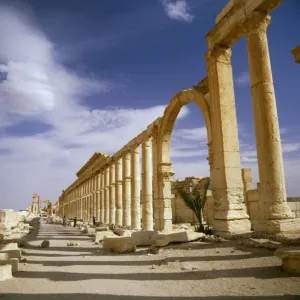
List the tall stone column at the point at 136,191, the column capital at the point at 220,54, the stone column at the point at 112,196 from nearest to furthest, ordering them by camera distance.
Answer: the column capital at the point at 220,54 < the tall stone column at the point at 136,191 < the stone column at the point at 112,196

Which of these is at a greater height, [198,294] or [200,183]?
[200,183]

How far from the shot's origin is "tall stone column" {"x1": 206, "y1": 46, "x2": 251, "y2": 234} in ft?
25.7

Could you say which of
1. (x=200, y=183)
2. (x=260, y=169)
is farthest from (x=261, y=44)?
(x=200, y=183)

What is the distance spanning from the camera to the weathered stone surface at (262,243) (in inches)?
217

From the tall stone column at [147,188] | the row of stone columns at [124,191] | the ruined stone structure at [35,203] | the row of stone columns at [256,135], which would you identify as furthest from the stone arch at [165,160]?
the ruined stone structure at [35,203]

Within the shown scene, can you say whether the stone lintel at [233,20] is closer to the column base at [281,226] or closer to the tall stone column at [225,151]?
the tall stone column at [225,151]

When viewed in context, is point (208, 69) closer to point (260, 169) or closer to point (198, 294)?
point (260, 169)

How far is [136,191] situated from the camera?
1683cm

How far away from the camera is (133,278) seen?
4.90 meters

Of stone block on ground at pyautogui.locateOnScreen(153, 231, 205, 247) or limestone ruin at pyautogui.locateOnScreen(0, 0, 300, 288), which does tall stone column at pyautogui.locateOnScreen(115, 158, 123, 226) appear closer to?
limestone ruin at pyautogui.locateOnScreen(0, 0, 300, 288)

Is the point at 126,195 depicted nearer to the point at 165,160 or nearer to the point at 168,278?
the point at 165,160

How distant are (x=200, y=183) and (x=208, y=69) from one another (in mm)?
15066

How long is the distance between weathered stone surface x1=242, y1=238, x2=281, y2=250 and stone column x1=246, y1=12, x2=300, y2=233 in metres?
0.49

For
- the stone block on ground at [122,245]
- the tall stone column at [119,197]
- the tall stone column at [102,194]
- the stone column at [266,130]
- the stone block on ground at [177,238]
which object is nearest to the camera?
the stone column at [266,130]
